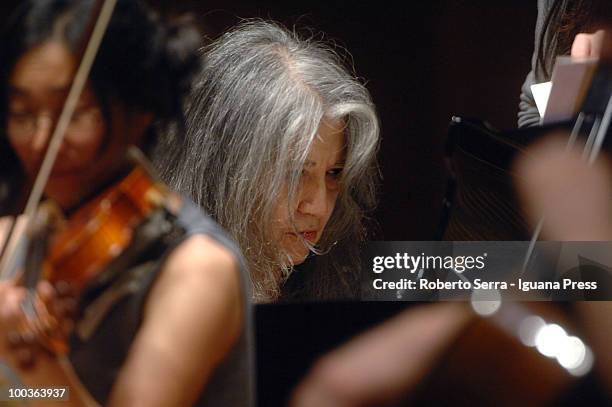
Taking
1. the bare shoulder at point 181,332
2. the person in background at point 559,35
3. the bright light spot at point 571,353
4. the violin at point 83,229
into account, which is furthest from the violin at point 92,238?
the bright light spot at point 571,353

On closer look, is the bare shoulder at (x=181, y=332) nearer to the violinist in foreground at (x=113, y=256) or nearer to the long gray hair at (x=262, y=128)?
the violinist in foreground at (x=113, y=256)

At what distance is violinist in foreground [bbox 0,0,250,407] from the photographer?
2.15 metres

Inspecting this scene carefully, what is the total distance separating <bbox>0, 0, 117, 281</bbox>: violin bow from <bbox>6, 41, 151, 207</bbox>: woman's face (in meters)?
0.01

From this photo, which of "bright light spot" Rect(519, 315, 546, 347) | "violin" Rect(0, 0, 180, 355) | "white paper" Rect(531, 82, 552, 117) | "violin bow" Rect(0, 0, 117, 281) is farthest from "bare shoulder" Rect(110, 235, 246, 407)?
"white paper" Rect(531, 82, 552, 117)

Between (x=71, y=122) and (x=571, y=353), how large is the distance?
1291mm

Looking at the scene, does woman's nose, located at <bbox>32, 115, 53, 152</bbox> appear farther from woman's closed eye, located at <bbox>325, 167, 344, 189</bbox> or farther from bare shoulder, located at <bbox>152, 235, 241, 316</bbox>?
woman's closed eye, located at <bbox>325, 167, 344, 189</bbox>

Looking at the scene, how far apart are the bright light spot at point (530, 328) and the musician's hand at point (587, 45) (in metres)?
0.63

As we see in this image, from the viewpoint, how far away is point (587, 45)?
2.31m

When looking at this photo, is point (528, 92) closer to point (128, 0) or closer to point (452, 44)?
point (452, 44)

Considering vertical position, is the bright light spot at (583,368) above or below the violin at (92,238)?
below

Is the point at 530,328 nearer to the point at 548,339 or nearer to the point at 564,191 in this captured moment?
the point at 548,339

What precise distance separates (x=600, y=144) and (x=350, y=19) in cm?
65

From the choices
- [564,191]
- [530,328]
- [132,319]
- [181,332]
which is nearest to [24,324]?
[132,319]

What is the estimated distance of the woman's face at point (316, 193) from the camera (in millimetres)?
2314
